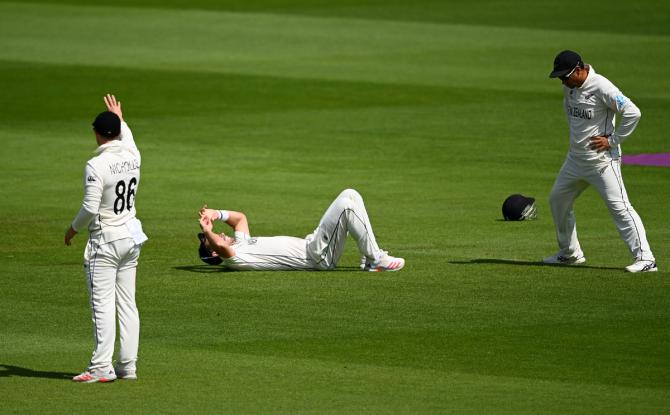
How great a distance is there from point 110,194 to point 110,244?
1.23ft

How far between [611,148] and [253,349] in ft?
16.0

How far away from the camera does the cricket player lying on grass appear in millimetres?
14953

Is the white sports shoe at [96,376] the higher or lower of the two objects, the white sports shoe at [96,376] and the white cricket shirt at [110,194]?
the lower

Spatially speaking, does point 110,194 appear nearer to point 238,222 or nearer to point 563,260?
point 238,222

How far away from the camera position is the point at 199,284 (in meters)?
14.9

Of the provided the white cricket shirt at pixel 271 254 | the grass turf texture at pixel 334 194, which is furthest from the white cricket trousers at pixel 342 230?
the grass turf texture at pixel 334 194

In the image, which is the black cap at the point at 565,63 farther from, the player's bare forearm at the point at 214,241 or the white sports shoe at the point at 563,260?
the player's bare forearm at the point at 214,241

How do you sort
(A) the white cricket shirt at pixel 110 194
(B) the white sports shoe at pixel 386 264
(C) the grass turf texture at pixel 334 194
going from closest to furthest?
Answer: (A) the white cricket shirt at pixel 110 194
(C) the grass turf texture at pixel 334 194
(B) the white sports shoe at pixel 386 264

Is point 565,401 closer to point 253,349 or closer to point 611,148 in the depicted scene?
point 253,349

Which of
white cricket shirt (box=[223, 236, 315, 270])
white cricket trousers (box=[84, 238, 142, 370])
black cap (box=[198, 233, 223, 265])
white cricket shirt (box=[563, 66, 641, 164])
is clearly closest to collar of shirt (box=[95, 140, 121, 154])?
white cricket trousers (box=[84, 238, 142, 370])

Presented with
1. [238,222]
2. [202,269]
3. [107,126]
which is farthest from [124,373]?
[202,269]

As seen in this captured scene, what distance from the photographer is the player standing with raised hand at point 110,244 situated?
10898mm

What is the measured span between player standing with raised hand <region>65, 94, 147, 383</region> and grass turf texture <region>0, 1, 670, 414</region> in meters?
0.28

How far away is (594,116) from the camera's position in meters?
15.1
